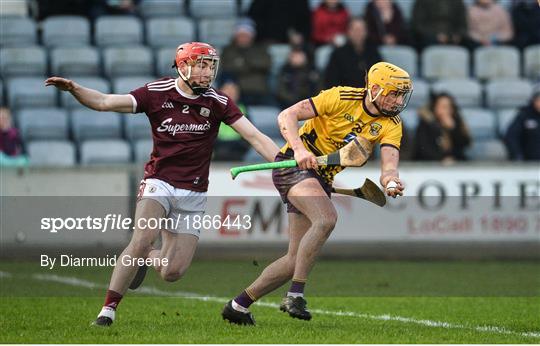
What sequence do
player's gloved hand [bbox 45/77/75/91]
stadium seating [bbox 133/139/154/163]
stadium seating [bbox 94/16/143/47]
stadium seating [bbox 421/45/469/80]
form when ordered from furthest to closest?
stadium seating [bbox 421/45/469/80] → stadium seating [bbox 94/16/143/47] → stadium seating [bbox 133/139/154/163] → player's gloved hand [bbox 45/77/75/91]

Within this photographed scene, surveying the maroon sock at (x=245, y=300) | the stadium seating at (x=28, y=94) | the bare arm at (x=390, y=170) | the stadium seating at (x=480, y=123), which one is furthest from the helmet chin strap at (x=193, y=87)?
A: the stadium seating at (x=480, y=123)

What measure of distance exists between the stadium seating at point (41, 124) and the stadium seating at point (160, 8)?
2.72 m

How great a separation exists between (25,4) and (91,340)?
1230 cm

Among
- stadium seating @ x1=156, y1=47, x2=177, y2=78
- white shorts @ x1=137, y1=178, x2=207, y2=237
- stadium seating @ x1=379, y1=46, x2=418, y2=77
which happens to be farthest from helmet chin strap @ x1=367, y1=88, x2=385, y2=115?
stadium seating @ x1=379, y1=46, x2=418, y2=77

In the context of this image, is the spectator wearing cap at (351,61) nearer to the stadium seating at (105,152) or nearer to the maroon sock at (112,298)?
the stadium seating at (105,152)

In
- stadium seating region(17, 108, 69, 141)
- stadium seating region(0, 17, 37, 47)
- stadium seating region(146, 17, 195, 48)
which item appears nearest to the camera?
stadium seating region(17, 108, 69, 141)

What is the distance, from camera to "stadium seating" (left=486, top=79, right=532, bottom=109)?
831 inches

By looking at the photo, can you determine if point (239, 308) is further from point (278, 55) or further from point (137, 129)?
point (278, 55)

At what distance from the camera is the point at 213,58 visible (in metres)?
10.6

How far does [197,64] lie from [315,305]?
126 inches

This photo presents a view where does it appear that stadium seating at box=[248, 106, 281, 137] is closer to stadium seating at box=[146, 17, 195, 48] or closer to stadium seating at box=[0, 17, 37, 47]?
stadium seating at box=[146, 17, 195, 48]

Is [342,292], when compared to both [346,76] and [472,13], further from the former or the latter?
[472,13]

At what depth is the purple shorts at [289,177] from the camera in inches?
420

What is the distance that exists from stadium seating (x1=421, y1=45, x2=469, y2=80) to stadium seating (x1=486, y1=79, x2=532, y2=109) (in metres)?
0.56
